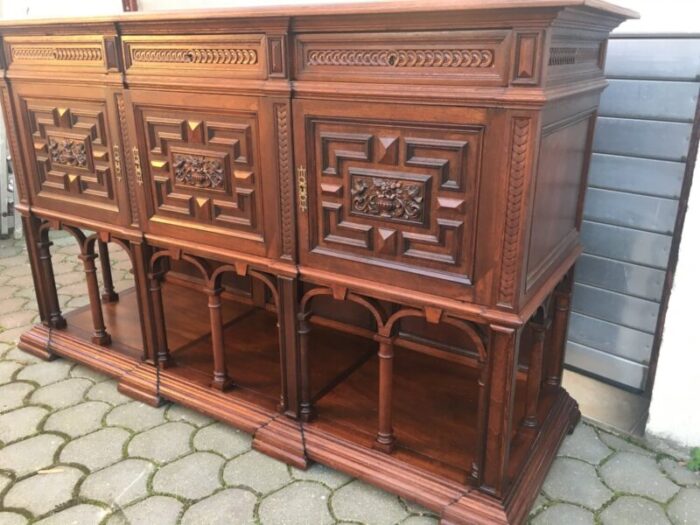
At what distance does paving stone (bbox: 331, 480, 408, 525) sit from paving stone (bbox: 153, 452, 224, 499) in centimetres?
43

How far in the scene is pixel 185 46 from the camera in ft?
6.54

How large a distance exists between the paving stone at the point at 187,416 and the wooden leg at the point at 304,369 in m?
0.46

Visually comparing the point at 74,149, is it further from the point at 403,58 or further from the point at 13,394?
the point at 403,58

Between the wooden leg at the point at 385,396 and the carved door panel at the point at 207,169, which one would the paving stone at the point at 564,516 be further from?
the carved door panel at the point at 207,169

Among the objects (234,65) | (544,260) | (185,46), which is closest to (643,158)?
(544,260)

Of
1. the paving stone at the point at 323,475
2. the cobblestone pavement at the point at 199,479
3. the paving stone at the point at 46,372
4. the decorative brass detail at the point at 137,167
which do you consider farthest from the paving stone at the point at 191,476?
the decorative brass detail at the point at 137,167

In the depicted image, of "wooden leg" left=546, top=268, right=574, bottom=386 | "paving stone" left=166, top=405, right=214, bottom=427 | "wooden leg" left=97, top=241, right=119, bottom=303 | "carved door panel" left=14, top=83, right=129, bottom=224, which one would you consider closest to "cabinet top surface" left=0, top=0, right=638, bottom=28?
"carved door panel" left=14, top=83, right=129, bottom=224

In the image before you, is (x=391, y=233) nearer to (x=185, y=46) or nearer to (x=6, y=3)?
(x=185, y=46)

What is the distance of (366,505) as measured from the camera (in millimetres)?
1998

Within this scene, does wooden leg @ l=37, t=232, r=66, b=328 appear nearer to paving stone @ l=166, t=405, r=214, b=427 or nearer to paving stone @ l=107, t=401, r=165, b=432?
paving stone @ l=107, t=401, r=165, b=432

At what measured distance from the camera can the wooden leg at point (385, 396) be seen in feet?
6.48

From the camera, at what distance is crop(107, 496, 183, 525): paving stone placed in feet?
6.33

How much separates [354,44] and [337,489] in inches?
55.8

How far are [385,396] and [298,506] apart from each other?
17.8 inches
